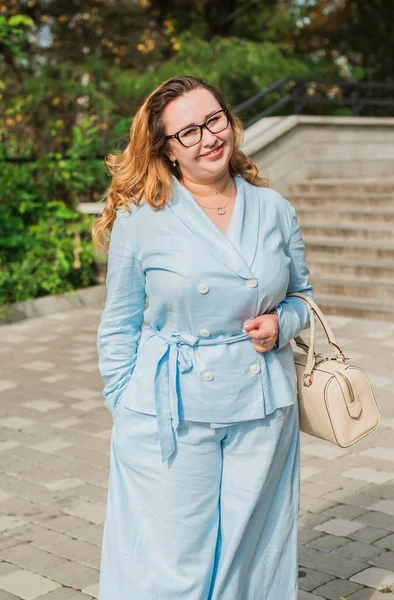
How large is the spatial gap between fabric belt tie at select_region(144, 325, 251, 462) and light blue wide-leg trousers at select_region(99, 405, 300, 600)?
40 mm

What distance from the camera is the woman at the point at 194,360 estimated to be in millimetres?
2877

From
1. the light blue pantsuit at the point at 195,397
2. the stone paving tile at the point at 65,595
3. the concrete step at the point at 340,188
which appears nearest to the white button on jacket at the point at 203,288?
the light blue pantsuit at the point at 195,397

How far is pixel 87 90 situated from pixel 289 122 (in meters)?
3.38

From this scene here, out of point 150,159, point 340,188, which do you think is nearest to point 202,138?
point 150,159

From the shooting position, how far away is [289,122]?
42.8 ft

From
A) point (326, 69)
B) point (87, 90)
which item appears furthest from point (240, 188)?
point (326, 69)

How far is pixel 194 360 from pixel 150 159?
62 centimetres

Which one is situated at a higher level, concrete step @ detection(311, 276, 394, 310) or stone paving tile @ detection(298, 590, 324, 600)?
stone paving tile @ detection(298, 590, 324, 600)

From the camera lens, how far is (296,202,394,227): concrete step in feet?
36.8

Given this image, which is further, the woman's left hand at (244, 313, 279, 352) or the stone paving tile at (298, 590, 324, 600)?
the stone paving tile at (298, 590, 324, 600)

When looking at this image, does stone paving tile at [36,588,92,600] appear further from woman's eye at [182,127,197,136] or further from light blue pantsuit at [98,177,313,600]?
woman's eye at [182,127,197,136]

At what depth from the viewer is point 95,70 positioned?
15.4 meters

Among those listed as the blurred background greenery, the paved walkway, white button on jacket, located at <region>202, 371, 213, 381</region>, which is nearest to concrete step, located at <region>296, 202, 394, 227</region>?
the blurred background greenery

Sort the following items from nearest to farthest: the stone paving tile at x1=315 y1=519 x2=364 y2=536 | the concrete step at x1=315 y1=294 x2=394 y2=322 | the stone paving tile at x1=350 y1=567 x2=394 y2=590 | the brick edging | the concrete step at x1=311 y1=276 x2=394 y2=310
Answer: the stone paving tile at x1=350 y1=567 x2=394 y2=590 → the stone paving tile at x1=315 y1=519 x2=364 y2=536 → the concrete step at x1=315 y1=294 x2=394 y2=322 → the concrete step at x1=311 y1=276 x2=394 y2=310 → the brick edging
